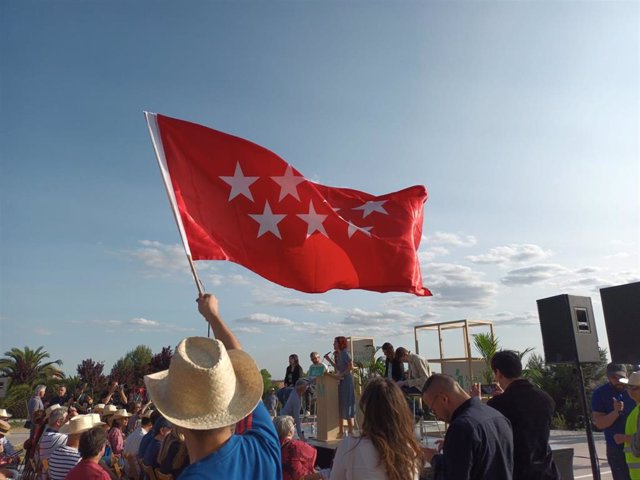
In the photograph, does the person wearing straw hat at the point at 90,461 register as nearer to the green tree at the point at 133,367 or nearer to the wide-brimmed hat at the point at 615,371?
the wide-brimmed hat at the point at 615,371

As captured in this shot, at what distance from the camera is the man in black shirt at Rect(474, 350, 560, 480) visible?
12.7ft

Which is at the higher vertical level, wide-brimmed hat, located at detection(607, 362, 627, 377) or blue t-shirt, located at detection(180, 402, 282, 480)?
wide-brimmed hat, located at detection(607, 362, 627, 377)

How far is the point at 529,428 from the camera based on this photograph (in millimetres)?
3963

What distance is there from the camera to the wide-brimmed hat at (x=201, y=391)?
74.9 inches

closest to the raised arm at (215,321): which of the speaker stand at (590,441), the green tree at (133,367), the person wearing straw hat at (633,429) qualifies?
the person wearing straw hat at (633,429)

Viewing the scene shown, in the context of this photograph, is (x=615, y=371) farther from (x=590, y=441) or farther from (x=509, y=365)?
(x=509, y=365)

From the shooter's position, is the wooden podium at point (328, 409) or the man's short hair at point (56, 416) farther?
the wooden podium at point (328, 409)

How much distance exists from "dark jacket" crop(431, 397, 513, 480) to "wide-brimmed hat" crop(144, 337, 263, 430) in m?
1.59

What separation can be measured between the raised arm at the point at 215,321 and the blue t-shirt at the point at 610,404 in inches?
231

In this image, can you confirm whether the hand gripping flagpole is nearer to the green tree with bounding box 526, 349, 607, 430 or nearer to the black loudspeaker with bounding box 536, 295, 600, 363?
the black loudspeaker with bounding box 536, 295, 600, 363

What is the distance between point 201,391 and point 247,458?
0.32 m

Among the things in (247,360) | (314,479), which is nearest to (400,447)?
(247,360)

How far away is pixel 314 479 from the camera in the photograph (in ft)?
16.7

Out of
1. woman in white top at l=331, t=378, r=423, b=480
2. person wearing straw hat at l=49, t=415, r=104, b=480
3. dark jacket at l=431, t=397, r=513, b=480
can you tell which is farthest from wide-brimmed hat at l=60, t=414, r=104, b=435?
dark jacket at l=431, t=397, r=513, b=480
